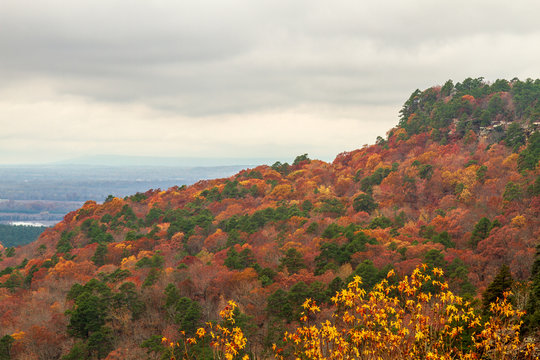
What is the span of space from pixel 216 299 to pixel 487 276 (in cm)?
2416

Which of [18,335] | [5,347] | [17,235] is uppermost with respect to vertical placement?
[18,335]

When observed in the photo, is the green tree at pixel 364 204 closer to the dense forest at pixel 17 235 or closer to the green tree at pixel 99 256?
the green tree at pixel 99 256

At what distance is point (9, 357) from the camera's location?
37.1 metres

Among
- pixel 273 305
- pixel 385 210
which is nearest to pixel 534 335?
pixel 273 305

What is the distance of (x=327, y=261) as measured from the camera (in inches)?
1860

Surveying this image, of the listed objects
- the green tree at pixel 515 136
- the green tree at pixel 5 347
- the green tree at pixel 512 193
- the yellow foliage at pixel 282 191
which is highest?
the green tree at pixel 515 136

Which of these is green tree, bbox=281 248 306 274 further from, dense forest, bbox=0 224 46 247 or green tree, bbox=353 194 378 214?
dense forest, bbox=0 224 46 247

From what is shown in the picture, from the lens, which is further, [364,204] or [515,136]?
[515,136]

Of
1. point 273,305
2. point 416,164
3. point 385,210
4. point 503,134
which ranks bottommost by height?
point 273,305

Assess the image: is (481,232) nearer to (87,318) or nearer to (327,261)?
(327,261)

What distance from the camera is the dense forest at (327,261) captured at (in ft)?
35.1

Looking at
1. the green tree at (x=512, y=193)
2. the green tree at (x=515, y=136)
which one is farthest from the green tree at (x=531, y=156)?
the green tree at (x=512, y=193)

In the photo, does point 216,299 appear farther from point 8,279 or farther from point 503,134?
point 503,134

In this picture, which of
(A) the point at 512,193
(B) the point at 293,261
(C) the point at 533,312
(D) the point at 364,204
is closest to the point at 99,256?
(B) the point at 293,261
